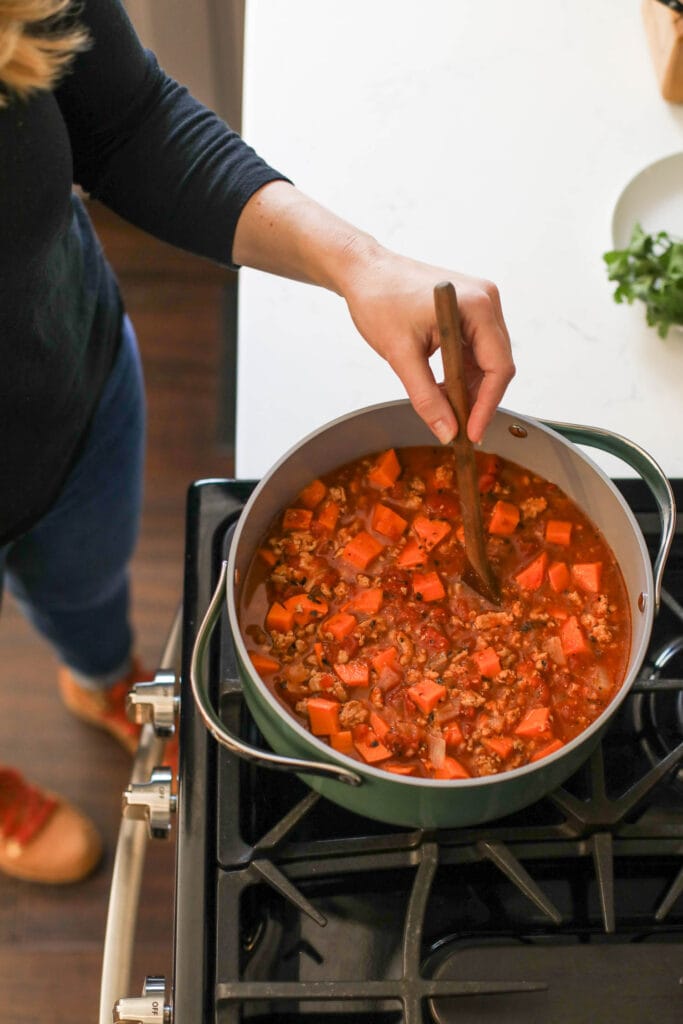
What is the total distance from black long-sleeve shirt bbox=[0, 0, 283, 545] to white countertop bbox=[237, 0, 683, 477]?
0.17 meters

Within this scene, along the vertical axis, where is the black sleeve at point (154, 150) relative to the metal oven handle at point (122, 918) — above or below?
above

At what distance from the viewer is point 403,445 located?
3.11 feet

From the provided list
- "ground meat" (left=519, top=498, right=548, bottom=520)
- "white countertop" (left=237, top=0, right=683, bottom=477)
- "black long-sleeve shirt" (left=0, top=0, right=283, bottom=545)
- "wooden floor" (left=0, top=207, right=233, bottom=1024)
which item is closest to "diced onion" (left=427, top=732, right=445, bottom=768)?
"ground meat" (left=519, top=498, right=548, bottom=520)

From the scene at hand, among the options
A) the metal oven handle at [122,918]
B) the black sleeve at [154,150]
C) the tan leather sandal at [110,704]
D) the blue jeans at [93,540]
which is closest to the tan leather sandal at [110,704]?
the tan leather sandal at [110,704]

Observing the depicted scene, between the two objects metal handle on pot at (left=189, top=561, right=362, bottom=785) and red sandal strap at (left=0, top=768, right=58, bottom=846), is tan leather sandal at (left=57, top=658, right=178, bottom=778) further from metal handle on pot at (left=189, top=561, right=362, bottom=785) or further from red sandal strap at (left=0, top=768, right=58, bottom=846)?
metal handle on pot at (left=189, top=561, right=362, bottom=785)

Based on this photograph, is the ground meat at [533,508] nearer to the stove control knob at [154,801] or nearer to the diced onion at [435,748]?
the diced onion at [435,748]

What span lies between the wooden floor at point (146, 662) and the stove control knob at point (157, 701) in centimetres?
103

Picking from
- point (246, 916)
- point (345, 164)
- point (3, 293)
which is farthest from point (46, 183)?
point (246, 916)

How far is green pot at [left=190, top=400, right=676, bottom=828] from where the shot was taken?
2.28 feet

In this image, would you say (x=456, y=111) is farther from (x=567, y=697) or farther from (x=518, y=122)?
(x=567, y=697)

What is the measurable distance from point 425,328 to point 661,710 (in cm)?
43

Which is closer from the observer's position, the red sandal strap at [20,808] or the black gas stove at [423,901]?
the black gas stove at [423,901]

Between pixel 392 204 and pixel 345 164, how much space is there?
9cm

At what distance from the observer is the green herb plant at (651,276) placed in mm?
1136
